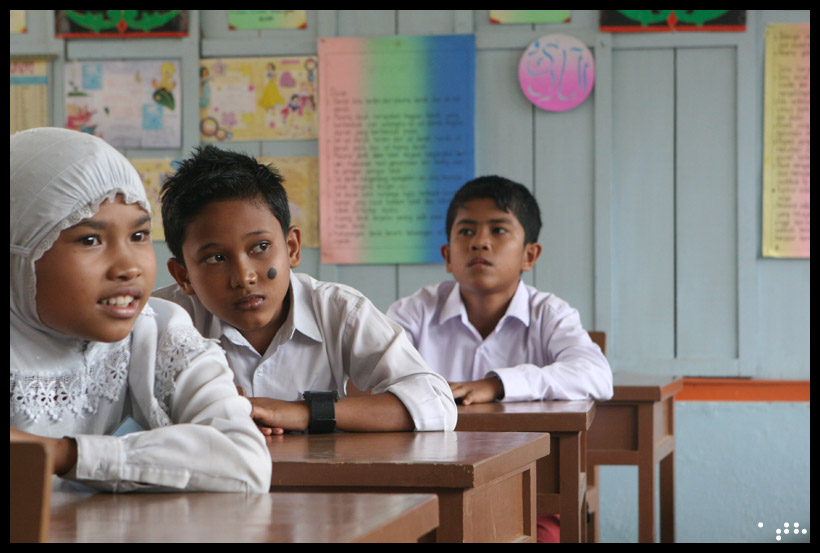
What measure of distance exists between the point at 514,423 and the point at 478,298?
103cm

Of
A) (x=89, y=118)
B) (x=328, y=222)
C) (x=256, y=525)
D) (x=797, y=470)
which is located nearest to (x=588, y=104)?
(x=328, y=222)

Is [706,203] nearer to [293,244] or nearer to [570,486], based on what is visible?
[570,486]

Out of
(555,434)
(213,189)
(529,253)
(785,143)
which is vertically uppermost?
(785,143)

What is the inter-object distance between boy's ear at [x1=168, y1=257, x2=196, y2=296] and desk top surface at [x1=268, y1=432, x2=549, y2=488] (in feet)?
1.94

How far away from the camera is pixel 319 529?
2.66ft

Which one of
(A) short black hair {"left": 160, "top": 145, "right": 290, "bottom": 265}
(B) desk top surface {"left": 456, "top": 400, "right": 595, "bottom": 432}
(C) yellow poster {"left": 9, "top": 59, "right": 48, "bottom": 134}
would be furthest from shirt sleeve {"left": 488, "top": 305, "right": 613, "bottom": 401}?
(C) yellow poster {"left": 9, "top": 59, "right": 48, "bottom": 134}

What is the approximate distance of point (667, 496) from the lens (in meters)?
3.27

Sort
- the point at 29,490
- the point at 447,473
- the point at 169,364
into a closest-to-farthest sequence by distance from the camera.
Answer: the point at 29,490 → the point at 447,473 → the point at 169,364

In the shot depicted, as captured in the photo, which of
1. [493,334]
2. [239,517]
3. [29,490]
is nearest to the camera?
[29,490]

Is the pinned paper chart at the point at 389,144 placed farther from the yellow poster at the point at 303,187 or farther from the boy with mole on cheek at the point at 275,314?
the boy with mole on cheek at the point at 275,314

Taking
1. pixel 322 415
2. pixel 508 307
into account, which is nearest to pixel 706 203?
pixel 508 307

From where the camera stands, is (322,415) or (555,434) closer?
(322,415)

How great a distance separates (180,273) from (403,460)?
909mm

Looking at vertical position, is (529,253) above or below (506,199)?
below
